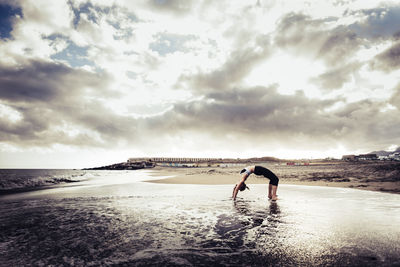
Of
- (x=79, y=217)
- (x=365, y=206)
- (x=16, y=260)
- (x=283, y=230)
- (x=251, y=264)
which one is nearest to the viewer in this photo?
(x=251, y=264)

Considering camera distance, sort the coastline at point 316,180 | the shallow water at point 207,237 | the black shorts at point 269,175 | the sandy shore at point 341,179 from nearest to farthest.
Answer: the shallow water at point 207,237
the black shorts at point 269,175
the coastline at point 316,180
the sandy shore at point 341,179

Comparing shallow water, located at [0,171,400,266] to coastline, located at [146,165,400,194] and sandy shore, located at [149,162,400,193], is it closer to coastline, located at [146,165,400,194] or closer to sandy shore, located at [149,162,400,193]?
coastline, located at [146,165,400,194]

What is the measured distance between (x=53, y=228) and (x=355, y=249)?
808cm

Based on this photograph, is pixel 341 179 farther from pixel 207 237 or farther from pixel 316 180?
pixel 207 237

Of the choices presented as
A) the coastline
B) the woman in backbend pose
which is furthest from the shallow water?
the coastline

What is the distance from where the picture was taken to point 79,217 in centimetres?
743

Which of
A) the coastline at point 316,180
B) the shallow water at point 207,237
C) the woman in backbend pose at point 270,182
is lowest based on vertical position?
the coastline at point 316,180

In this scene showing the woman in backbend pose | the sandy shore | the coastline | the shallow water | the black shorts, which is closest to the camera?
the shallow water

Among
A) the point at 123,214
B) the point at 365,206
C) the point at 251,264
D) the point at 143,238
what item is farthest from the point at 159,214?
the point at 365,206

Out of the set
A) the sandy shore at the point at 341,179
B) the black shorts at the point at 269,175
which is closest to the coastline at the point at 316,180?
the sandy shore at the point at 341,179

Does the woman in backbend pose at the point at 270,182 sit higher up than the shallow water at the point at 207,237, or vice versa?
the woman in backbend pose at the point at 270,182

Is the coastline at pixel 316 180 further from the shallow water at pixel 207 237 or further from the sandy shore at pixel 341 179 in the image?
the shallow water at pixel 207 237

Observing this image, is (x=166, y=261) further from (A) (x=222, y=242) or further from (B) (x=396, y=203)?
(B) (x=396, y=203)

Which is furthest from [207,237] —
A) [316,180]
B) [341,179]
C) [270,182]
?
[341,179]
